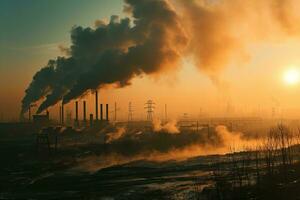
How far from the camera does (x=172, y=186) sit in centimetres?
2709

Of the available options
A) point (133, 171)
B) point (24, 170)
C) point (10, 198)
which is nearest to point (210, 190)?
point (10, 198)

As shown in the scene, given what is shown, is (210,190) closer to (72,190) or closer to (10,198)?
(72,190)

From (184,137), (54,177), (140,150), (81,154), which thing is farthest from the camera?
(184,137)

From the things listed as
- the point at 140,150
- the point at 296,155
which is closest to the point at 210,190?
the point at 296,155

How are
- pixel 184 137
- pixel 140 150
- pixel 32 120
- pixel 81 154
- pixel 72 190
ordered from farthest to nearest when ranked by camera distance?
pixel 32 120, pixel 184 137, pixel 140 150, pixel 81 154, pixel 72 190

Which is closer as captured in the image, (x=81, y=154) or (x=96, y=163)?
(x=96, y=163)

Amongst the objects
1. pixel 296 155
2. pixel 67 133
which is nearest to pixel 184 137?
pixel 67 133

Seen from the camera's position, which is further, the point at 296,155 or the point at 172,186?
the point at 296,155

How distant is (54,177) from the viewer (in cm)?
3288

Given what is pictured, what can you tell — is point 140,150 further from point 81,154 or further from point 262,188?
point 262,188

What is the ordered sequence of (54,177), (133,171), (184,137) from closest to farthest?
(54,177) → (133,171) → (184,137)

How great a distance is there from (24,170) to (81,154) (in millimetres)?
14302

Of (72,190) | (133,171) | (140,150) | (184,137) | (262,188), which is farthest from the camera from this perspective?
(184,137)

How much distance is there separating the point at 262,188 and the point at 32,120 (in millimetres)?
77342
